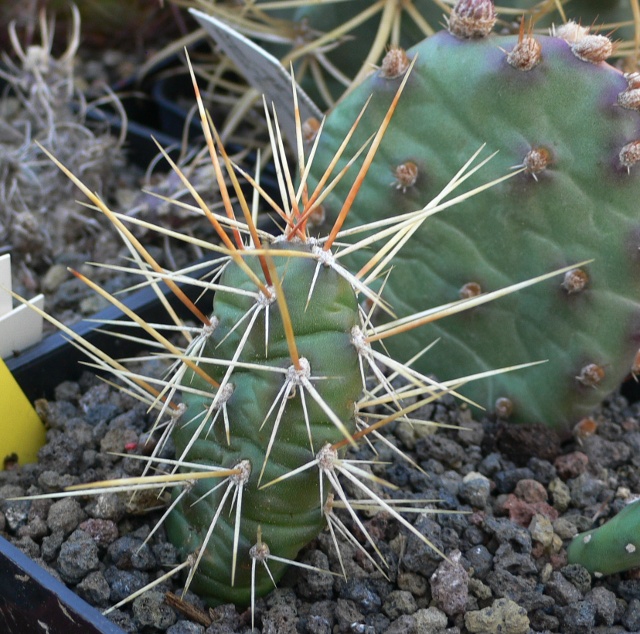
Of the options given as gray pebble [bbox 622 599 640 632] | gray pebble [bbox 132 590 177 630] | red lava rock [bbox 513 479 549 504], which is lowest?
gray pebble [bbox 622 599 640 632]

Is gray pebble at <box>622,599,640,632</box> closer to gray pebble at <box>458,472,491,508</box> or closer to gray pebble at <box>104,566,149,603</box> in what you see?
→ gray pebble at <box>458,472,491,508</box>

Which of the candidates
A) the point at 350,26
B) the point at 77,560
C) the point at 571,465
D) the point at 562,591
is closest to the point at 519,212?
the point at 571,465

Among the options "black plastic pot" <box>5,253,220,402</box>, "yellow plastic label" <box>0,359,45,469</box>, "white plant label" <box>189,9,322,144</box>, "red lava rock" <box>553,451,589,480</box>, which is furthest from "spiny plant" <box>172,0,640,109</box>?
"yellow plastic label" <box>0,359,45,469</box>

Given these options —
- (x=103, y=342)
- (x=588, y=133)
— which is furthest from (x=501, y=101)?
(x=103, y=342)

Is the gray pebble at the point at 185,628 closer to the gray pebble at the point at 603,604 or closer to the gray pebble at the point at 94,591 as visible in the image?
the gray pebble at the point at 94,591

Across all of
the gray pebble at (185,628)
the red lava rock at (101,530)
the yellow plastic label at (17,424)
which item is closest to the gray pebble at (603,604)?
the gray pebble at (185,628)
